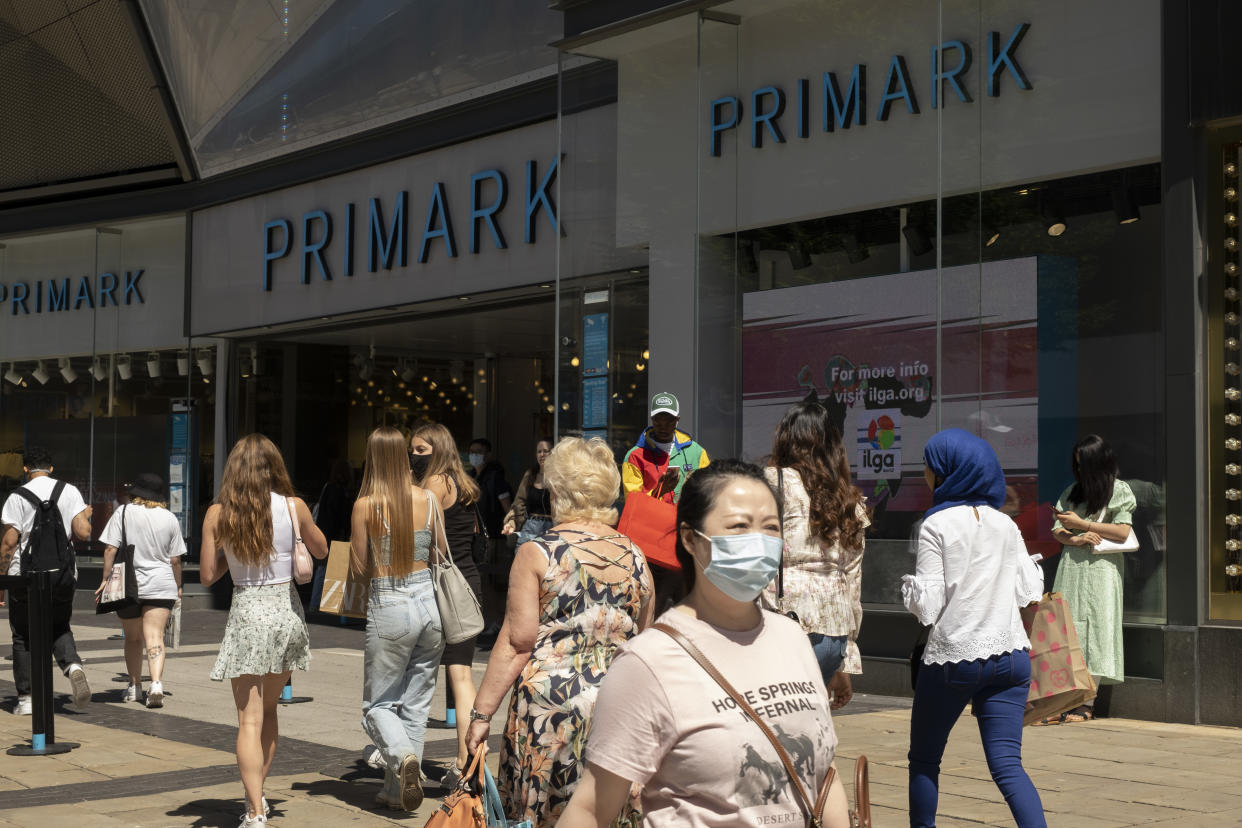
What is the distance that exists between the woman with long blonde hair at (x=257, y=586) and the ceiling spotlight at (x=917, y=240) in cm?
620

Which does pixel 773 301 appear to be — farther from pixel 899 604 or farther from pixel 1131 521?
pixel 1131 521

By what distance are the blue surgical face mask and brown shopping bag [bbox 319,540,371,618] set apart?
4.23m

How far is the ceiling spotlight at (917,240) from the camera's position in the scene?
447 inches

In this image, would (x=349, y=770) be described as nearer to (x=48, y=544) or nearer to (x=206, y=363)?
(x=48, y=544)

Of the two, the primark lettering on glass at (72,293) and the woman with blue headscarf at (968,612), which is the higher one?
the primark lettering on glass at (72,293)

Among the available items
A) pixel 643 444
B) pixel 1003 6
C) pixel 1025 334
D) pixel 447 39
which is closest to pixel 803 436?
pixel 643 444

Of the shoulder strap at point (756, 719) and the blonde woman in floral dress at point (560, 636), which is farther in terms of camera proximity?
the blonde woman in floral dress at point (560, 636)

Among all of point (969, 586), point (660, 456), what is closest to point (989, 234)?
point (660, 456)

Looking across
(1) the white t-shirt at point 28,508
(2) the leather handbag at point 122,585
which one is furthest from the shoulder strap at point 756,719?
(2) the leather handbag at point 122,585

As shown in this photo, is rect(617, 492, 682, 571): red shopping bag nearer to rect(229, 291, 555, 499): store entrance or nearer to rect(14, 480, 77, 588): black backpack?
rect(14, 480, 77, 588): black backpack

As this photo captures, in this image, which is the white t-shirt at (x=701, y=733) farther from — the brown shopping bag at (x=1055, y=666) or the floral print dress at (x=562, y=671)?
the brown shopping bag at (x=1055, y=666)


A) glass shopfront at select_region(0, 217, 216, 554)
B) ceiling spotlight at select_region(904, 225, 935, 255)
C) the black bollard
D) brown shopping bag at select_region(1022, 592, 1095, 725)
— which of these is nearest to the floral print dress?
brown shopping bag at select_region(1022, 592, 1095, 725)

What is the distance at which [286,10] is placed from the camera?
1769 cm

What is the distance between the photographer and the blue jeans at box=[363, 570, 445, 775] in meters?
6.74
